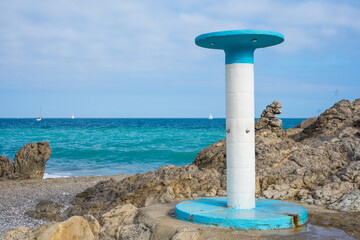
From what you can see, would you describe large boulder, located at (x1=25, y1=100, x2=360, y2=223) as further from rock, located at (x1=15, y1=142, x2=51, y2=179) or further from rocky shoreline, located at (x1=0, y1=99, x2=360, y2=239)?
rock, located at (x1=15, y1=142, x2=51, y2=179)

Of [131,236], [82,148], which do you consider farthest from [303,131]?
[82,148]

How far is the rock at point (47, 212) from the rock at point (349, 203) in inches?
257

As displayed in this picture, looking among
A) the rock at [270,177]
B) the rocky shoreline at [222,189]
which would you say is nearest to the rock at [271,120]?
the rocky shoreline at [222,189]

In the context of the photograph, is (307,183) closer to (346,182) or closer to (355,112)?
(346,182)

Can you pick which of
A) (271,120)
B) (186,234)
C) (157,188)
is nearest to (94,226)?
(186,234)

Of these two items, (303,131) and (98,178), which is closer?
(303,131)

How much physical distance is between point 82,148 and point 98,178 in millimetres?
17460

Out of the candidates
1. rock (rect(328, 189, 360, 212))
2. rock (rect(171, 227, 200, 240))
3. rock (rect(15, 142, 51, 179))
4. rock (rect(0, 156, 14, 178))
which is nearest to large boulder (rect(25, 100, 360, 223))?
rock (rect(328, 189, 360, 212))

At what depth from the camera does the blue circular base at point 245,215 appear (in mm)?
5844

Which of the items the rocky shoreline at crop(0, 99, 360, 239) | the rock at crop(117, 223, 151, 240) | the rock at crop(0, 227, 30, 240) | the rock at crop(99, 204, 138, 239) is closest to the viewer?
the rock at crop(117, 223, 151, 240)

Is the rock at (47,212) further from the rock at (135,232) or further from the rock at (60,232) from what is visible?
the rock at (135,232)

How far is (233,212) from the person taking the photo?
629 cm

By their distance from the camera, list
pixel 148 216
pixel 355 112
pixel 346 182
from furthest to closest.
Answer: pixel 355 112 < pixel 346 182 < pixel 148 216

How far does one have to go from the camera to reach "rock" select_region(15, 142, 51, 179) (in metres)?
18.2
